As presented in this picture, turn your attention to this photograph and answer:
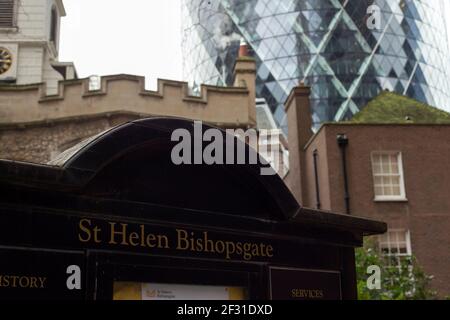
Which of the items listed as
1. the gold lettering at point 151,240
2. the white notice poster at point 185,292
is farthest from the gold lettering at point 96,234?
the white notice poster at point 185,292

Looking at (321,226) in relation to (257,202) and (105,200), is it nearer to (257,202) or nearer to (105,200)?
(257,202)

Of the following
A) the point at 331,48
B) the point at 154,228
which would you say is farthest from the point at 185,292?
the point at 331,48

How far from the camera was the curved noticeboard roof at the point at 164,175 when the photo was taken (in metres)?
4.80

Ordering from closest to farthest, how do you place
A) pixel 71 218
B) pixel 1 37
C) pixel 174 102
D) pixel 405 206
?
1. pixel 71 218
2. pixel 405 206
3. pixel 174 102
4. pixel 1 37

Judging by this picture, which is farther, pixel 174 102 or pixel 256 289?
pixel 174 102

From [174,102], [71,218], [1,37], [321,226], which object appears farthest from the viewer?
[1,37]

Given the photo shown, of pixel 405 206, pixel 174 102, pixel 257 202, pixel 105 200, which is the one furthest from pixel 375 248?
pixel 105 200

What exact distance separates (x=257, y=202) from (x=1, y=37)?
3269cm

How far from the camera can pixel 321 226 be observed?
19.4 feet

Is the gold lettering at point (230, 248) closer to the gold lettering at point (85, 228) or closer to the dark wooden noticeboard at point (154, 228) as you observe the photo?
the dark wooden noticeboard at point (154, 228)

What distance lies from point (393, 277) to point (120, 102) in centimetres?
1177

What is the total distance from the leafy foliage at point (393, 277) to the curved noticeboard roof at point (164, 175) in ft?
34.0

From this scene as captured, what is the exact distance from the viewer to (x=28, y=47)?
35469 mm

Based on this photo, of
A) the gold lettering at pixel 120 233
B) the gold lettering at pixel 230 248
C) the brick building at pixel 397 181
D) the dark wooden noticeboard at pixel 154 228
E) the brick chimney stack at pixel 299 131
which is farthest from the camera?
the brick chimney stack at pixel 299 131
